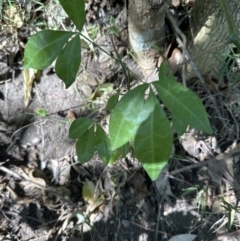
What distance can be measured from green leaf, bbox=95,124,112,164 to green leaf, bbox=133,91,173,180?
1.13 ft

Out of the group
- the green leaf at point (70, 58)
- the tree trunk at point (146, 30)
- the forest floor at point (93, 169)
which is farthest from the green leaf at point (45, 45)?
the forest floor at point (93, 169)

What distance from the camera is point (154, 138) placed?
0.74 metres

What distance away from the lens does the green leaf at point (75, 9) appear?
2.96 feet

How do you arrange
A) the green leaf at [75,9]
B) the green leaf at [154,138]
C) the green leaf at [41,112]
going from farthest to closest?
1. the green leaf at [41,112]
2. the green leaf at [75,9]
3. the green leaf at [154,138]

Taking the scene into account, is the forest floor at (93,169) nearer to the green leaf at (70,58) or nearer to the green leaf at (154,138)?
Answer: the green leaf at (70,58)

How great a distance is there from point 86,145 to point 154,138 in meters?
0.43

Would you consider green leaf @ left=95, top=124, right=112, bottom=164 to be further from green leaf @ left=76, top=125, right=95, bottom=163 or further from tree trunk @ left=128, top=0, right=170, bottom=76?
tree trunk @ left=128, top=0, right=170, bottom=76

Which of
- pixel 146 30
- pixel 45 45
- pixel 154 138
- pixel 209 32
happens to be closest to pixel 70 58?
pixel 45 45

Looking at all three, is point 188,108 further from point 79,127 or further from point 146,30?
point 146,30

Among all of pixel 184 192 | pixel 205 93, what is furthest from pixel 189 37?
pixel 184 192

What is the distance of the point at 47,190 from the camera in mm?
1623

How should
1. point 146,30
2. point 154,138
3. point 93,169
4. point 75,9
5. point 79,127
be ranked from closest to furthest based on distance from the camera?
point 154,138, point 75,9, point 79,127, point 146,30, point 93,169

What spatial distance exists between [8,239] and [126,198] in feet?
1.65

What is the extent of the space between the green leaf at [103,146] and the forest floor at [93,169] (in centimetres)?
53
